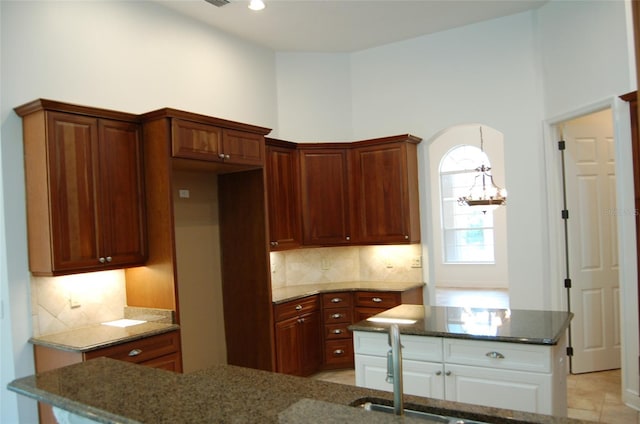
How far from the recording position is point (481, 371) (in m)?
2.61

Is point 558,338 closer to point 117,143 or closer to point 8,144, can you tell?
point 117,143

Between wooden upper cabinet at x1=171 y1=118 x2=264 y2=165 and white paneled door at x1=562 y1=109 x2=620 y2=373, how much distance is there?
120 inches

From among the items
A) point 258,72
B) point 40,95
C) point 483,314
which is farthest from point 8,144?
point 483,314

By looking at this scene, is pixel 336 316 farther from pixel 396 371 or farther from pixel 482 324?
pixel 396 371

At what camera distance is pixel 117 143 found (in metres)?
3.49

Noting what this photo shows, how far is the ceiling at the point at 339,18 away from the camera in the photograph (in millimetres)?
4426

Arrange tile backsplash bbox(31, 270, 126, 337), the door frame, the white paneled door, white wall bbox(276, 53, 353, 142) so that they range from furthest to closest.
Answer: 1. white wall bbox(276, 53, 353, 142)
2. the white paneled door
3. the door frame
4. tile backsplash bbox(31, 270, 126, 337)

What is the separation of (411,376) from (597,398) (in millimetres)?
2205

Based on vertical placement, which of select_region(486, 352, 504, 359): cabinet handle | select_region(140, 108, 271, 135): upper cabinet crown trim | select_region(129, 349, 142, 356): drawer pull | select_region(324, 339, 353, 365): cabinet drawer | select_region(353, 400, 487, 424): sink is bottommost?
select_region(324, 339, 353, 365): cabinet drawer

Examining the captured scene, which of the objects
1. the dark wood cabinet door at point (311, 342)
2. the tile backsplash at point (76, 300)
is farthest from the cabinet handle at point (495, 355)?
the tile backsplash at point (76, 300)

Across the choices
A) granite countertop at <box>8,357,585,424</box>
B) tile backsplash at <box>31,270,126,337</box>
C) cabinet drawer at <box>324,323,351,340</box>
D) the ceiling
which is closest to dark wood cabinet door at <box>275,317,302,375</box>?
cabinet drawer at <box>324,323,351,340</box>

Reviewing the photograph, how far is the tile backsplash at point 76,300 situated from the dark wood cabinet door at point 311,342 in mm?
1803

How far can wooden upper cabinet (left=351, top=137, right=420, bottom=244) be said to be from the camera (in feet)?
16.7

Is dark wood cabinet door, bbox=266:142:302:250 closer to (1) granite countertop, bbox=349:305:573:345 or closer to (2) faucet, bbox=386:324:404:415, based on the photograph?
(1) granite countertop, bbox=349:305:573:345
